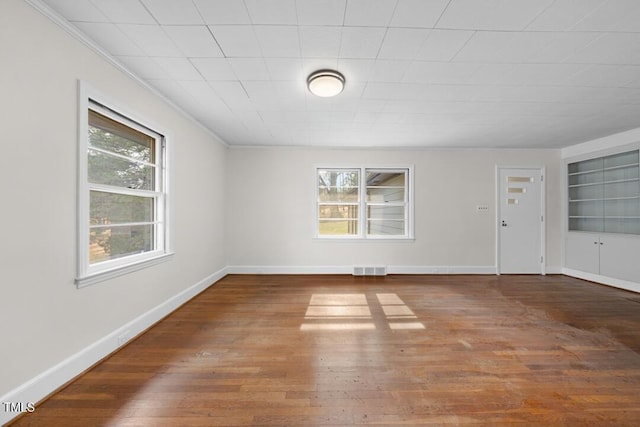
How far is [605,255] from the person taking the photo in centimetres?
434

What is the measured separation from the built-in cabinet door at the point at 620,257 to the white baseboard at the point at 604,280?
7 centimetres

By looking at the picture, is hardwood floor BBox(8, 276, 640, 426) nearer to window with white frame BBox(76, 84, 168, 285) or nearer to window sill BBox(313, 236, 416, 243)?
window with white frame BBox(76, 84, 168, 285)

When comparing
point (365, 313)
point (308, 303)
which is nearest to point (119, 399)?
point (308, 303)

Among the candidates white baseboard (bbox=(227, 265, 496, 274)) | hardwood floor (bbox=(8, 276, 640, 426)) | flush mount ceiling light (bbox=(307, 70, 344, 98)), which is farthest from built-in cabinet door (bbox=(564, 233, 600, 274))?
flush mount ceiling light (bbox=(307, 70, 344, 98))

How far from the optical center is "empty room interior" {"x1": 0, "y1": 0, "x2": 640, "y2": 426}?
161 centimetres

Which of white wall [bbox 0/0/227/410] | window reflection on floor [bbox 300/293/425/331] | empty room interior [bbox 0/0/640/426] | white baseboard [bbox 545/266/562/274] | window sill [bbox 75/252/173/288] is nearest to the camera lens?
white wall [bbox 0/0/227/410]

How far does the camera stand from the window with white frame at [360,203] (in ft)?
17.0

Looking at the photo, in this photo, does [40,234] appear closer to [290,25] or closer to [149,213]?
[149,213]

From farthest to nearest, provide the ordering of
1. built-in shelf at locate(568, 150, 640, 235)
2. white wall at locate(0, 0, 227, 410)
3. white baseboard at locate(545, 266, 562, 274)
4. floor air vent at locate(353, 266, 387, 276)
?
white baseboard at locate(545, 266, 562, 274)
floor air vent at locate(353, 266, 387, 276)
built-in shelf at locate(568, 150, 640, 235)
white wall at locate(0, 0, 227, 410)

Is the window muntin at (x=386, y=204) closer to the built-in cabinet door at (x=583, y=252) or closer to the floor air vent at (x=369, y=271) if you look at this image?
the floor air vent at (x=369, y=271)

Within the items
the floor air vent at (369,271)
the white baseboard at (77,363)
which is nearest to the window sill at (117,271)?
the white baseboard at (77,363)

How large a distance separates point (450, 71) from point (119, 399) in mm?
3606

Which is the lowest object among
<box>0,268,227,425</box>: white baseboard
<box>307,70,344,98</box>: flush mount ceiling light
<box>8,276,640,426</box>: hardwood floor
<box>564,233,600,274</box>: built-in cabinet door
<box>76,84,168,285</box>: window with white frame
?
<box>8,276,640,426</box>: hardwood floor

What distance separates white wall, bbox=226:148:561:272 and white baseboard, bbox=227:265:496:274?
0.09 feet
